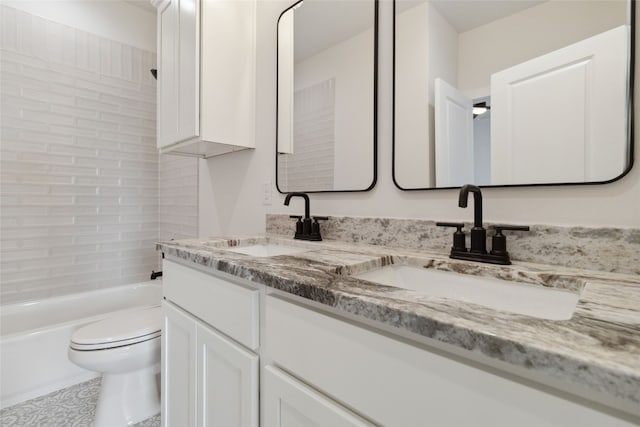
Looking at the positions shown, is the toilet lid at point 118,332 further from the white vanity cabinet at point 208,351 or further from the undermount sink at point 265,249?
the undermount sink at point 265,249

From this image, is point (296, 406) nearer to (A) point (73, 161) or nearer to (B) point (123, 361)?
(B) point (123, 361)

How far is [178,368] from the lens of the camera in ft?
3.51

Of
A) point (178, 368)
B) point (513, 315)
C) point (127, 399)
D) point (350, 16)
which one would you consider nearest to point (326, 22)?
point (350, 16)

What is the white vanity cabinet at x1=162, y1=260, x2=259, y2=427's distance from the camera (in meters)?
0.76

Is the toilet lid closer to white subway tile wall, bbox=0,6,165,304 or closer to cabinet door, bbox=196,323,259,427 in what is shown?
cabinet door, bbox=196,323,259,427

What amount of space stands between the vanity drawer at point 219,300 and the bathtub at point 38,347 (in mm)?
1167

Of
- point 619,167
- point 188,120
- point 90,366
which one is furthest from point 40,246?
point 619,167

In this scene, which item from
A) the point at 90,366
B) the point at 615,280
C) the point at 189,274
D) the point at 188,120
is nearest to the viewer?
the point at 615,280

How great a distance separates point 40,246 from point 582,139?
2.97 metres

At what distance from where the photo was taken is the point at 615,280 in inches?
24.6

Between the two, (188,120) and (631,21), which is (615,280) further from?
(188,120)

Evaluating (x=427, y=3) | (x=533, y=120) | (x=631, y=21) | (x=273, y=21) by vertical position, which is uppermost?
(x=273, y=21)

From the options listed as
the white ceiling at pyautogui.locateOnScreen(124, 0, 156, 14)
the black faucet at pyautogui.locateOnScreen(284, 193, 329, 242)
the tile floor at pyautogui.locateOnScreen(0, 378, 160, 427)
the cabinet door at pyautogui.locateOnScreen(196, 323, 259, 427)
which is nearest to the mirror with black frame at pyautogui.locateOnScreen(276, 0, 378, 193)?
the black faucet at pyautogui.locateOnScreen(284, 193, 329, 242)

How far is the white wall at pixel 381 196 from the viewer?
2.45ft
